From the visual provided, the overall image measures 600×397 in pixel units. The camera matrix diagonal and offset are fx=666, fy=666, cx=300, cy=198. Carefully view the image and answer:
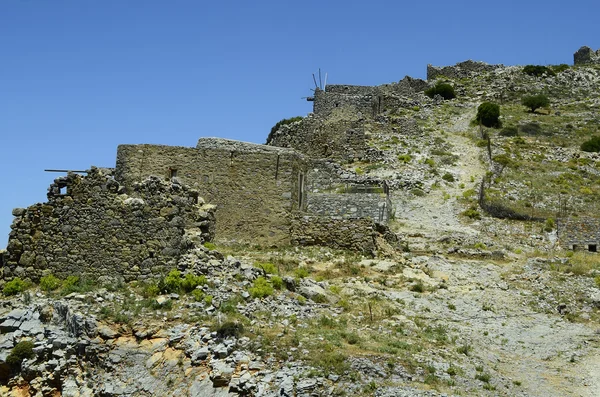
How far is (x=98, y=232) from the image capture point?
596 inches

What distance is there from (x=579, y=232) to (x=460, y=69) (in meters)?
45.5

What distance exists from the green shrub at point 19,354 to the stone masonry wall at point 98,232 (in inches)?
93.7

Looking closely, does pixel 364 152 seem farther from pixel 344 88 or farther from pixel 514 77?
pixel 514 77

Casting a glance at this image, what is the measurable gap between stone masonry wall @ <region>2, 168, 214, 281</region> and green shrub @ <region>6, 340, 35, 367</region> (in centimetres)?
238

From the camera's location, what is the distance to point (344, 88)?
192ft

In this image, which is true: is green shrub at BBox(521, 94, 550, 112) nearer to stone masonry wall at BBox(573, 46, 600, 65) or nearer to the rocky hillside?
stone masonry wall at BBox(573, 46, 600, 65)

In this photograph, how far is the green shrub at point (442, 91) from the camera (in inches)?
2522

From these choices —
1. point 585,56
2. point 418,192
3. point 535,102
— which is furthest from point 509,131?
point 585,56

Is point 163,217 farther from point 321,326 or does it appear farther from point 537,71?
point 537,71

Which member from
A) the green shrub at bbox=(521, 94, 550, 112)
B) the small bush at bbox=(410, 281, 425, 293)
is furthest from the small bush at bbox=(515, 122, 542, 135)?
the small bush at bbox=(410, 281, 425, 293)

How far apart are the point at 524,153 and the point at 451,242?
2105 centimetres

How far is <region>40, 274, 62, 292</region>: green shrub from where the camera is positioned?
1480cm

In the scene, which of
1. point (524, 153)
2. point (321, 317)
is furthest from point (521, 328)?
point (524, 153)

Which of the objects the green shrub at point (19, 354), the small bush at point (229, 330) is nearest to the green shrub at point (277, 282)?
the small bush at point (229, 330)
